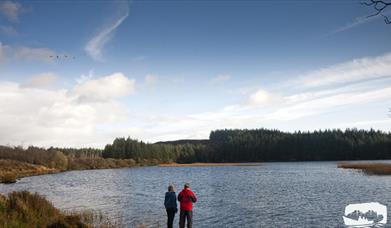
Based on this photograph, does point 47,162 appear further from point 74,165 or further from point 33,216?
point 33,216

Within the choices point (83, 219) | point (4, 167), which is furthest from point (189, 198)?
point (4, 167)

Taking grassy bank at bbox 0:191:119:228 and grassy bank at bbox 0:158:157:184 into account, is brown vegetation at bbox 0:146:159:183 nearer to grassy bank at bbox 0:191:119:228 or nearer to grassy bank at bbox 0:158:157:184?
grassy bank at bbox 0:158:157:184

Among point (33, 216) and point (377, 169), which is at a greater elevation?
point (377, 169)

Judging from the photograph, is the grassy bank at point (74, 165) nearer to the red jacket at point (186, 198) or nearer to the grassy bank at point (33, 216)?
the grassy bank at point (33, 216)

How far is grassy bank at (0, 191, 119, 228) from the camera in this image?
20953 millimetres

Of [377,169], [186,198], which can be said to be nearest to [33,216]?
[186,198]

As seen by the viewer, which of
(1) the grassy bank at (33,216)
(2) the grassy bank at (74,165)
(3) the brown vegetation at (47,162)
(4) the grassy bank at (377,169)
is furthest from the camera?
(3) the brown vegetation at (47,162)

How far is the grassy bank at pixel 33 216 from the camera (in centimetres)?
2095

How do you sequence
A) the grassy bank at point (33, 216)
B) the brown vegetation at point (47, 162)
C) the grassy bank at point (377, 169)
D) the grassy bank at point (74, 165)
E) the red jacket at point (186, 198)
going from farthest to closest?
the brown vegetation at point (47, 162)
the grassy bank at point (74, 165)
the grassy bank at point (377, 169)
the red jacket at point (186, 198)
the grassy bank at point (33, 216)

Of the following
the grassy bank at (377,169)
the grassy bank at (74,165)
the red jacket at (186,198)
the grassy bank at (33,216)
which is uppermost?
the grassy bank at (74,165)

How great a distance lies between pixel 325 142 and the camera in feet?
628

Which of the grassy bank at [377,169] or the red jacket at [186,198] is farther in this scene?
the grassy bank at [377,169]

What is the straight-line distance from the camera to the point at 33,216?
22984mm

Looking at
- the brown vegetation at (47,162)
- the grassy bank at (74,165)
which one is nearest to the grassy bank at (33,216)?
the grassy bank at (74,165)
